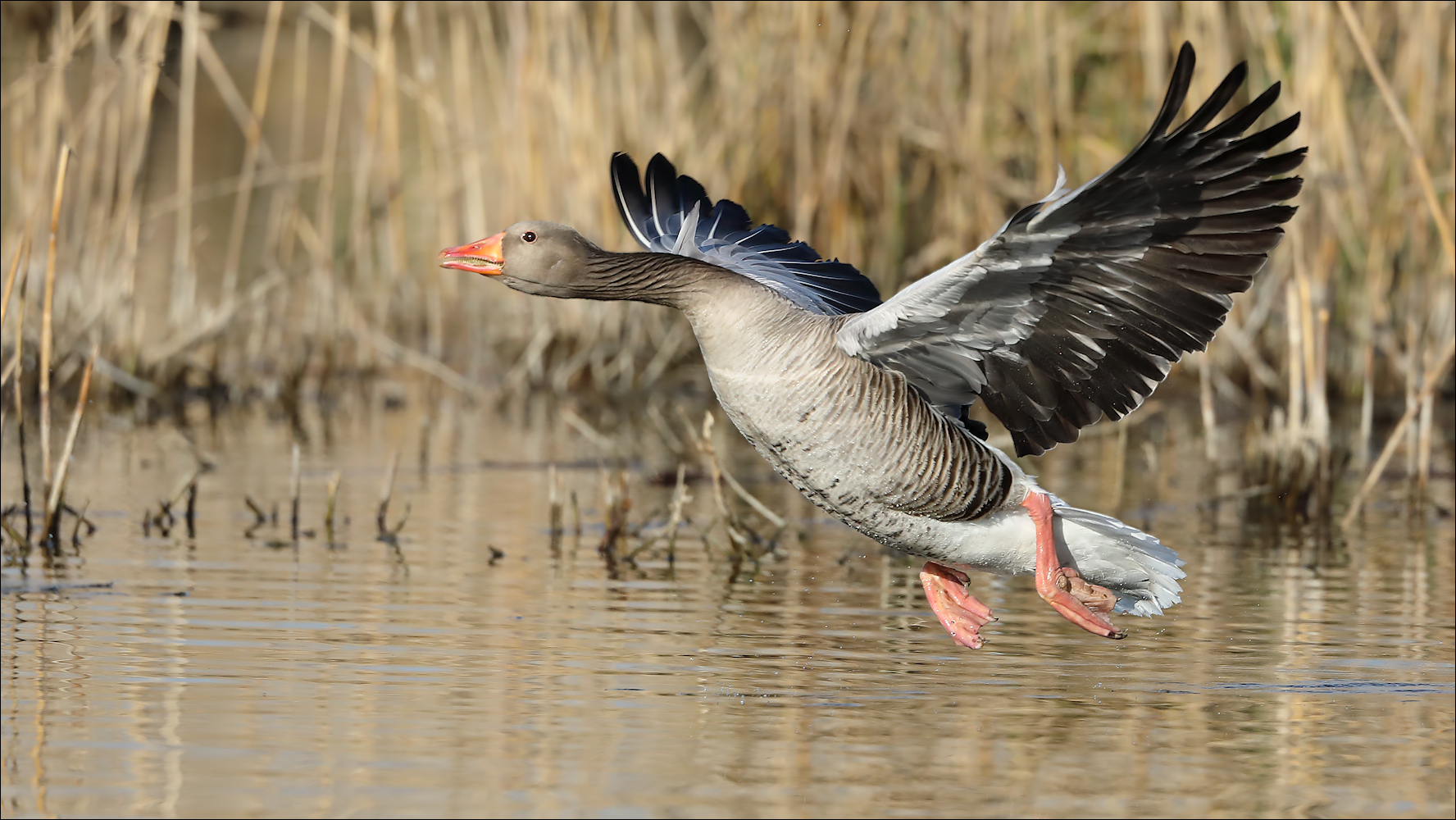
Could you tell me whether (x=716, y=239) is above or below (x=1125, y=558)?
above

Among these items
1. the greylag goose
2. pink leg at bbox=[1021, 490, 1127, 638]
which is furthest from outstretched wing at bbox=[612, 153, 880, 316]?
pink leg at bbox=[1021, 490, 1127, 638]

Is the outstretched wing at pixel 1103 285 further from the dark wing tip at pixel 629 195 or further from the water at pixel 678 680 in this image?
the dark wing tip at pixel 629 195

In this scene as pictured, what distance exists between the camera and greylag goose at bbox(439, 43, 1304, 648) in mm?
5555

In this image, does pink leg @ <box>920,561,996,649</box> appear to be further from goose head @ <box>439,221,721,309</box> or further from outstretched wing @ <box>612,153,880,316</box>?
goose head @ <box>439,221,721,309</box>

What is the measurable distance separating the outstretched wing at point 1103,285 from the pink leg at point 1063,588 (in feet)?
0.86

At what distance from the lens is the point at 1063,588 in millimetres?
6516

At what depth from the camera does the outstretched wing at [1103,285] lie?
214 inches

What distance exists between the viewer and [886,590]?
306 inches

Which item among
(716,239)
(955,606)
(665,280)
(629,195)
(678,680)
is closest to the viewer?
(678,680)

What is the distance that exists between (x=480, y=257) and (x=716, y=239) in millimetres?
1602

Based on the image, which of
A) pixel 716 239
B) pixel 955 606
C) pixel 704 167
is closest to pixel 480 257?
pixel 716 239

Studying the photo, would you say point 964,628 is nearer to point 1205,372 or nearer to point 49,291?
point 49,291

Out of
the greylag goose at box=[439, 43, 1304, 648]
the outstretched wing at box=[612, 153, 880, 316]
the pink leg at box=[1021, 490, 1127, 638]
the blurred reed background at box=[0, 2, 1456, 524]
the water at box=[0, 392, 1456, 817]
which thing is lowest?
the water at box=[0, 392, 1456, 817]

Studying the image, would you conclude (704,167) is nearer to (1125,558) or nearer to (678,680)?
(1125,558)
